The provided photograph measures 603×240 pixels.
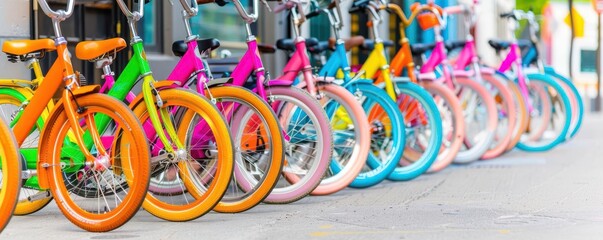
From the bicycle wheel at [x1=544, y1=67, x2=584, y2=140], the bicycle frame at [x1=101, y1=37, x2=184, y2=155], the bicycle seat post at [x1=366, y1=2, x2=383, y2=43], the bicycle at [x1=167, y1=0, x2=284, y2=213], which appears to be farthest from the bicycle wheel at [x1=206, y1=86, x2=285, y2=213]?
the bicycle wheel at [x1=544, y1=67, x2=584, y2=140]

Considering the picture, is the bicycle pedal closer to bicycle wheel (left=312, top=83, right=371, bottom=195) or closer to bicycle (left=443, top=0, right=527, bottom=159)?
bicycle wheel (left=312, top=83, right=371, bottom=195)

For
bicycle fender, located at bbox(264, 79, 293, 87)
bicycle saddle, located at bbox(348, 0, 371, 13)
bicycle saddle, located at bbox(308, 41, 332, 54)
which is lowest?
bicycle fender, located at bbox(264, 79, 293, 87)

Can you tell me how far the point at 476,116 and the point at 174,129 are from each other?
4.23 m

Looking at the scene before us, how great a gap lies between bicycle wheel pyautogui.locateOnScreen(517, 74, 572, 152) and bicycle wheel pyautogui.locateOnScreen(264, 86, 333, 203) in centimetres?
414

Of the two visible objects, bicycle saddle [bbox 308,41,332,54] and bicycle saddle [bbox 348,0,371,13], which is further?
bicycle saddle [bbox 348,0,371,13]

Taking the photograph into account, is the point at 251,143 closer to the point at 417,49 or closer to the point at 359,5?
the point at 359,5

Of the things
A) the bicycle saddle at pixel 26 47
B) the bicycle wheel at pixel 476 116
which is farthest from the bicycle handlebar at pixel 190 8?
the bicycle wheel at pixel 476 116

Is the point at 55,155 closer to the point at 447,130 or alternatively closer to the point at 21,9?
the point at 21,9

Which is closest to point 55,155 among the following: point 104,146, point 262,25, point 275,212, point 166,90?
point 104,146

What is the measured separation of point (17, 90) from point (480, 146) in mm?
4507

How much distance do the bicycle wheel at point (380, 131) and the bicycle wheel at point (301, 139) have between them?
843 mm

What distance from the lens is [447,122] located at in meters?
9.26

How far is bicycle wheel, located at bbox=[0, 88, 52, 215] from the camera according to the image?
622 centimetres

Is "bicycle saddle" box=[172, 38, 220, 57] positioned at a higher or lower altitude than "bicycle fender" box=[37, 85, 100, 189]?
higher
